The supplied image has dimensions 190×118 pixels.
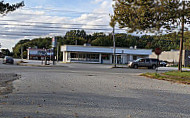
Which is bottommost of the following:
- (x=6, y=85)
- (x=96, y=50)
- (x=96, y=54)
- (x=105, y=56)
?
(x=6, y=85)

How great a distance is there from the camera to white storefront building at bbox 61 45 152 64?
60.7 metres

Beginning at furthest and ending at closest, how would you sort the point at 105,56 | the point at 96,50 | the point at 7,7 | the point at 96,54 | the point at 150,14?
the point at 105,56, the point at 96,54, the point at 96,50, the point at 150,14, the point at 7,7

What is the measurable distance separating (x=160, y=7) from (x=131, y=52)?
46977 mm

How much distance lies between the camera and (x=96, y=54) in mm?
63562

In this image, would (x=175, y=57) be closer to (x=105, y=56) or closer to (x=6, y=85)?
(x=105, y=56)

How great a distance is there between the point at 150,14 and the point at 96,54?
149 ft

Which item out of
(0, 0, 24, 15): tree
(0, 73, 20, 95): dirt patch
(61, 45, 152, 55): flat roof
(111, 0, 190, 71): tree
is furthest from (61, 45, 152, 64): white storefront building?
(0, 0, 24, 15): tree

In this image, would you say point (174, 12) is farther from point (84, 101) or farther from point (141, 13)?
point (84, 101)

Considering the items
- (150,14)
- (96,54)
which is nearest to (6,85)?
(150,14)

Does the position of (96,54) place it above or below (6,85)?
above

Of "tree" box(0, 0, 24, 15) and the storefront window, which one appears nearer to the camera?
"tree" box(0, 0, 24, 15)

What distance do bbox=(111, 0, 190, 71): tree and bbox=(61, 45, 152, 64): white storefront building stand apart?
134 ft

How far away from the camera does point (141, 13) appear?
18391mm

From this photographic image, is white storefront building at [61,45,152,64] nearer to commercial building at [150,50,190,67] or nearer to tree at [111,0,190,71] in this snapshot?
commercial building at [150,50,190,67]
